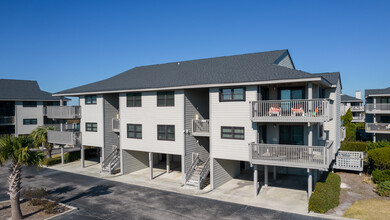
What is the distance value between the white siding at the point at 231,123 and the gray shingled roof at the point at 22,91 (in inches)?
1227

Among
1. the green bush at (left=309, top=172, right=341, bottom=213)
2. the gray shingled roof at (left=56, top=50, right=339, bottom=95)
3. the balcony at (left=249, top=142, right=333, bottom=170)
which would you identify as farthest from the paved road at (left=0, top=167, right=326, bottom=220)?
the gray shingled roof at (left=56, top=50, right=339, bottom=95)

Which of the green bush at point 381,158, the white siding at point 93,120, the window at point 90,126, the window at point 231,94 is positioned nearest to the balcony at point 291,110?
the window at point 231,94

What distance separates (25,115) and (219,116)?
32.4m

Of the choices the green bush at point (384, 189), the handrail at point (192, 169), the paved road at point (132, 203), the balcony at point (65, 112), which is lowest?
the paved road at point (132, 203)

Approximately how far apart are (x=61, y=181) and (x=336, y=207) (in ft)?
66.4

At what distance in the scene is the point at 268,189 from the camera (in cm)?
1917

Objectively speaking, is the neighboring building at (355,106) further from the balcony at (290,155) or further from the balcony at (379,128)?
the balcony at (290,155)

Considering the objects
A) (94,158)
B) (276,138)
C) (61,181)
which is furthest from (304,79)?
(94,158)

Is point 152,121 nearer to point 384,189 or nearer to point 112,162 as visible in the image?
point 112,162

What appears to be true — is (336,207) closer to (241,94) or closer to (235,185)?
(235,185)

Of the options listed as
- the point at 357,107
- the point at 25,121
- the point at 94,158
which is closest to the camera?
the point at 94,158

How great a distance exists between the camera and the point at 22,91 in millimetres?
39938

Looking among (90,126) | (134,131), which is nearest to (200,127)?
(134,131)

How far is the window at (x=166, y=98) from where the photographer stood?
21.4m
